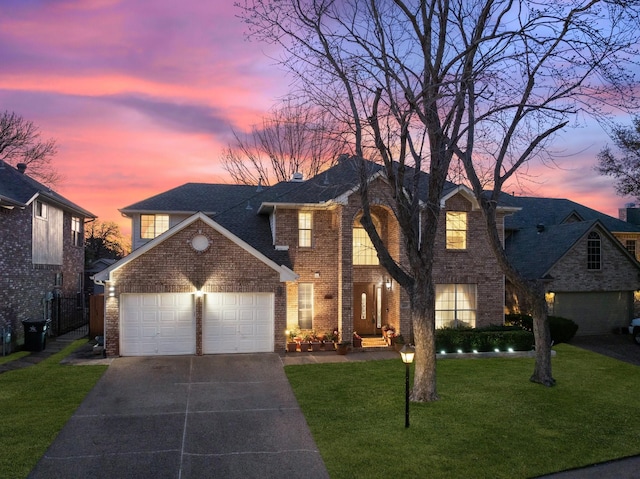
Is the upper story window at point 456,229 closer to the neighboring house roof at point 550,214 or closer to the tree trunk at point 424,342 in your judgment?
the tree trunk at point 424,342

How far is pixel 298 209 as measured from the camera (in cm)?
1886

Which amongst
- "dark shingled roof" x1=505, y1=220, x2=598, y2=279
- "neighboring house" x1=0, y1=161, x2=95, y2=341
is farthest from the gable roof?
"dark shingled roof" x1=505, y1=220, x2=598, y2=279

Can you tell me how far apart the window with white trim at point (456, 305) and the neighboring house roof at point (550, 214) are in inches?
353

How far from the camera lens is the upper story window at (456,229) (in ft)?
64.0

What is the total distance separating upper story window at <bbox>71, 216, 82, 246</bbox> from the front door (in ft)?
53.4

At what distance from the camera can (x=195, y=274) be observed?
1664 cm

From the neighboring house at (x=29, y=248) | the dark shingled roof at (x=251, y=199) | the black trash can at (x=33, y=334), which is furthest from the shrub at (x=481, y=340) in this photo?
the neighboring house at (x=29, y=248)

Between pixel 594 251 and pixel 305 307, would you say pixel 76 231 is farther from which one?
pixel 594 251

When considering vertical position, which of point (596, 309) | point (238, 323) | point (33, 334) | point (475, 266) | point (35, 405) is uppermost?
point (475, 266)

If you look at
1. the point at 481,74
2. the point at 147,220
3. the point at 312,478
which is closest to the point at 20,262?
the point at 147,220

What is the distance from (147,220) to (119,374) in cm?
1006

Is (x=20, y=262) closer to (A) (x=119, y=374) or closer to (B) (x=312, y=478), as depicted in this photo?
(A) (x=119, y=374)

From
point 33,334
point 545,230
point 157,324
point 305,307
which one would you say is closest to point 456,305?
point 305,307

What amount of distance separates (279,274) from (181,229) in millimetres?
3840
